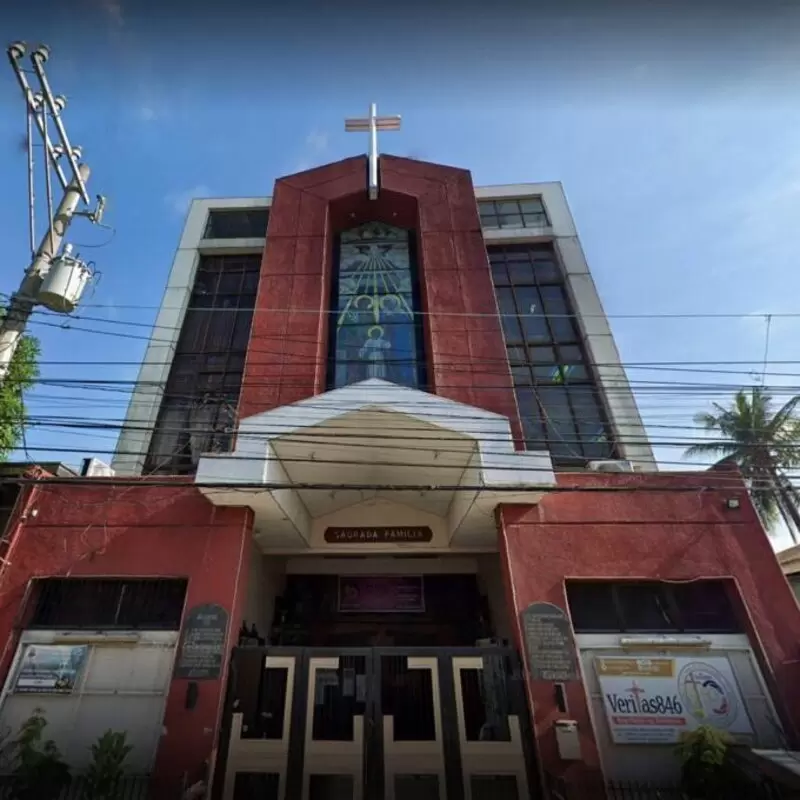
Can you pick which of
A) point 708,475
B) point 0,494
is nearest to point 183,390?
point 0,494

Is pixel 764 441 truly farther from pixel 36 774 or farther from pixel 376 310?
pixel 36 774

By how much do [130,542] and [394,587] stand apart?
6.97 metres

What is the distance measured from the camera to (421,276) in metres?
15.4

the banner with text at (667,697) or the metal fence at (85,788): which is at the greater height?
the banner with text at (667,697)

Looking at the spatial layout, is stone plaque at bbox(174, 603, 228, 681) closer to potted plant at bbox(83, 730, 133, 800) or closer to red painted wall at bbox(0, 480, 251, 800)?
red painted wall at bbox(0, 480, 251, 800)

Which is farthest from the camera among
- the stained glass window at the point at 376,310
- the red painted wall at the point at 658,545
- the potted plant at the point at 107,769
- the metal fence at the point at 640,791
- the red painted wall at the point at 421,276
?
the stained glass window at the point at 376,310

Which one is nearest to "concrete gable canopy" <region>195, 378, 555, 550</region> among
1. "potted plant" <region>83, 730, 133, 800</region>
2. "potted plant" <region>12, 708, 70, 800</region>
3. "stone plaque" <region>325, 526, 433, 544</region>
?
"stone plaque" <region>325, 526, 433, 544</region>

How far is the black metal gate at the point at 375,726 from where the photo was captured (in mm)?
8062

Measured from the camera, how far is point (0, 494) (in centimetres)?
1038

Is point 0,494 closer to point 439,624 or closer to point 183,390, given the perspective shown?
point 183,390

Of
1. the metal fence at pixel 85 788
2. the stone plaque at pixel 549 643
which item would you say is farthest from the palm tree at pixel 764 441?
the metal fence at pixel 85 788

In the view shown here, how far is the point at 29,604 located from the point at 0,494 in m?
2.66

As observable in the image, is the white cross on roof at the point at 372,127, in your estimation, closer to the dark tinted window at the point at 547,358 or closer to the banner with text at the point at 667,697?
the dark tinted window at the point at 547,358

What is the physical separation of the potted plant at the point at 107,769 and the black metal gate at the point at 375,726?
150cm
